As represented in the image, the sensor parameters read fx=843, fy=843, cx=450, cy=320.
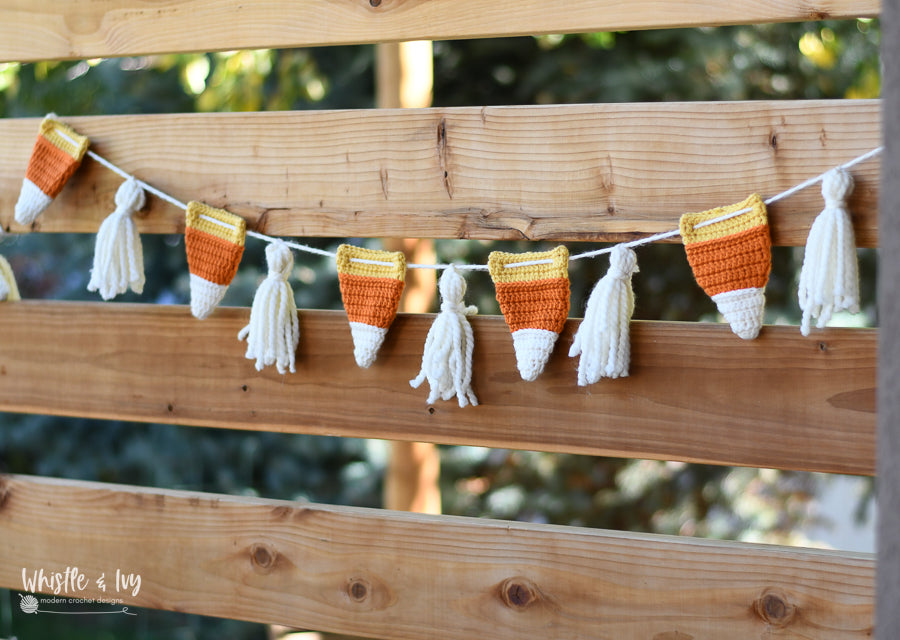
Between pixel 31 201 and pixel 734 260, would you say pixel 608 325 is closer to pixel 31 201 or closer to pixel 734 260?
pixel 734 260

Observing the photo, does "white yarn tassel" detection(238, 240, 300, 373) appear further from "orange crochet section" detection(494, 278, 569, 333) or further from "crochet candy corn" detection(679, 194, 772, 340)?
"crochet candy corn" detection(679, 194, 772, 340)

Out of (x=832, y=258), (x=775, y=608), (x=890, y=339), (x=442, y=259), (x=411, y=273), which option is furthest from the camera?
(x=442, y=259)

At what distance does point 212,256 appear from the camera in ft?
3.82

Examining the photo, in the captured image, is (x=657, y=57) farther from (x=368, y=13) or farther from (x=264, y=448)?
(x=264, y=448)

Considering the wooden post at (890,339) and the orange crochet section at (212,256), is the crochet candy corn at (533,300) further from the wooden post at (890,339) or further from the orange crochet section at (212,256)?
the wooden post at (890,339)

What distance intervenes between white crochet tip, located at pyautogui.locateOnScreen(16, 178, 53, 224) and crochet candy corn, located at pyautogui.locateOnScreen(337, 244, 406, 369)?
475mm

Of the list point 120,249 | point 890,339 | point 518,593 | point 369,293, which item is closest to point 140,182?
point 120,249

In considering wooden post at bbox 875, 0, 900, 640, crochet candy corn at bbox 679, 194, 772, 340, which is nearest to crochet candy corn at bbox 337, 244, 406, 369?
crochet candy corn at bbox 679, 194, 772, 340

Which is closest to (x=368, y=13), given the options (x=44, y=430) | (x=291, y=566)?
(x=291, y=566)

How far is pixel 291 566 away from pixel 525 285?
553 mm

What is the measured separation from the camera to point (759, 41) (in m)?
1.91

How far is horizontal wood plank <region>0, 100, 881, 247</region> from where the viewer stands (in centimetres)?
97

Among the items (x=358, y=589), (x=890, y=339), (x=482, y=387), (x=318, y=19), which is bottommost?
(x=358, y=589)

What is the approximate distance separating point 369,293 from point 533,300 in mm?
218
